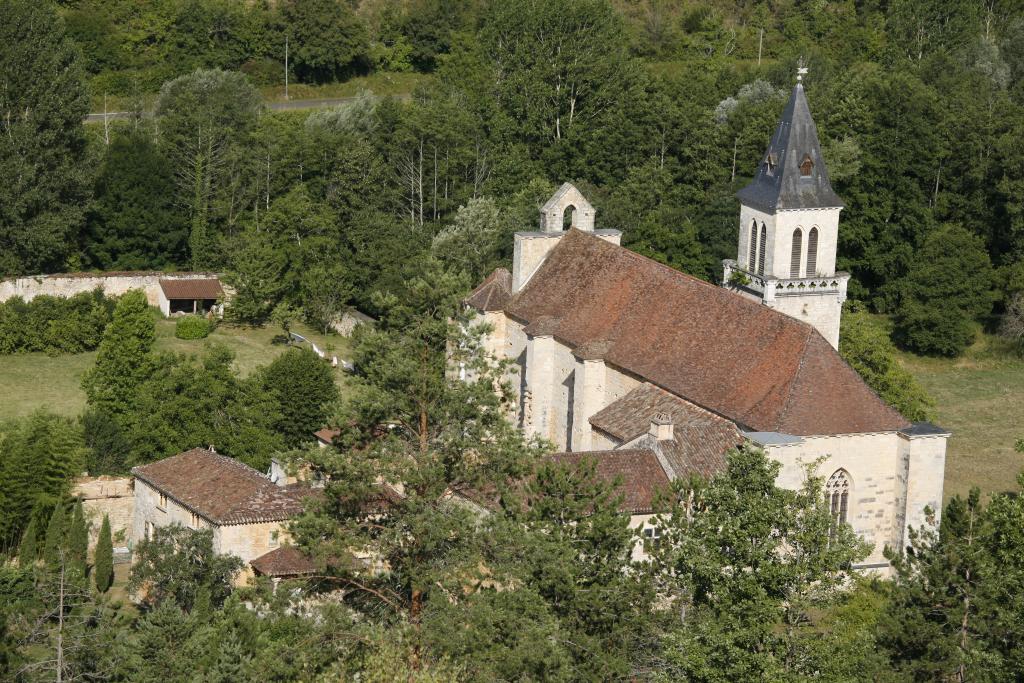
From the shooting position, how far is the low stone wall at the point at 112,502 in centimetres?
5206

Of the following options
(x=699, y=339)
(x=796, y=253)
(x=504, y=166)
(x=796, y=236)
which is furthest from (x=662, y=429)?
(x=504, y=166)

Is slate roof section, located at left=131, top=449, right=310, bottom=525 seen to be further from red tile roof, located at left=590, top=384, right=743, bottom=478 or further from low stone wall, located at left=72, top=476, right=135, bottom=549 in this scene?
red tile roof, located at left=590, top=384, right=743, bottom=478

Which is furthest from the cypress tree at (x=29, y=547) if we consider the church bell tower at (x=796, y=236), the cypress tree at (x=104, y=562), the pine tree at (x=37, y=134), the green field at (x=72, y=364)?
the pine tree at (x=37, y=134)

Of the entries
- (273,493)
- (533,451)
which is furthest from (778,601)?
(273,493)

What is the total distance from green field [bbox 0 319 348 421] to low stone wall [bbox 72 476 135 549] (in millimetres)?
9165

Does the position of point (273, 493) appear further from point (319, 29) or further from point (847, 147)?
point (319, 29)

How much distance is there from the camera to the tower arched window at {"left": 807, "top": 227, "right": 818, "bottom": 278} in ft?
174

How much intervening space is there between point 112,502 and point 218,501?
6.36 meters

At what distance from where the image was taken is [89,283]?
72688 millimetres

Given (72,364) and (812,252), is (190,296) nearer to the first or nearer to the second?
(72,364)

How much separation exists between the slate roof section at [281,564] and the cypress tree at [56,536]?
578 cm

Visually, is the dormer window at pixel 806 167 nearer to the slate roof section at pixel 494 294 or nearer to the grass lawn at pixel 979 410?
the slate roof section at pixel 494 294

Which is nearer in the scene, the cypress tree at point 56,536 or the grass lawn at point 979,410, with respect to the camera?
the cypress tree at point 56,536

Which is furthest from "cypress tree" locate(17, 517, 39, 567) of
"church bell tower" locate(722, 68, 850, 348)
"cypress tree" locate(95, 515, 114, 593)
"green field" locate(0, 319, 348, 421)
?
"church bell tower" locate(722, 68, 850, 348)
